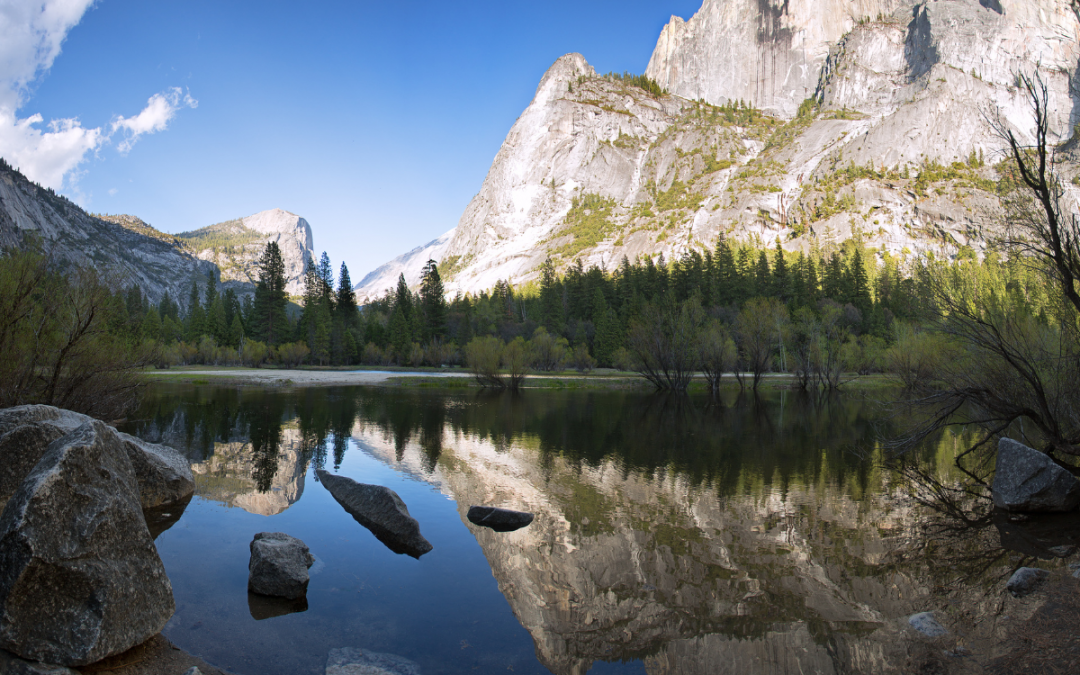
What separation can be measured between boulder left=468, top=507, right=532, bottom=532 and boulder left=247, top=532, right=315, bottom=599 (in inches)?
160

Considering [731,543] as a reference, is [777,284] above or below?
above

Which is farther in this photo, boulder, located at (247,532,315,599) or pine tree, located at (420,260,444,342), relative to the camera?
pine tree, located at (420,260,444,342)

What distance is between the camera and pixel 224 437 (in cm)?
2092

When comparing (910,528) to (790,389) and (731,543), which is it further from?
(790,389)

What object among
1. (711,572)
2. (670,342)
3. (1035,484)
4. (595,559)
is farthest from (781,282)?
(595,559)

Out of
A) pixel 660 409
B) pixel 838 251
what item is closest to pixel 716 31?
pixel 838 251

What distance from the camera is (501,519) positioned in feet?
38.2

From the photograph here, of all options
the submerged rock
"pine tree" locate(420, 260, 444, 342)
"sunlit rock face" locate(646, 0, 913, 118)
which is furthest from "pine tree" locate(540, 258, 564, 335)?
"sunlit rock face" locate(646, 0, 913, 118)

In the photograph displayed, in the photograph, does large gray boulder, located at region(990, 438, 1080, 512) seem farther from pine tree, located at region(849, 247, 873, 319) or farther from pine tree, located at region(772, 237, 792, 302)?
pine tree, located at region(772, 237, 792, 302)

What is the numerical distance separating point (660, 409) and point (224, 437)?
24942 millimetres

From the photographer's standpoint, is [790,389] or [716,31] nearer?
[790,389]

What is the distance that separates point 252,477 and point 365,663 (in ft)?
35.4

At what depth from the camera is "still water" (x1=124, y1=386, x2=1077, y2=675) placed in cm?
673

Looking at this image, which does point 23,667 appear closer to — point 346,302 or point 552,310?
point 552,310
